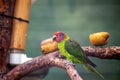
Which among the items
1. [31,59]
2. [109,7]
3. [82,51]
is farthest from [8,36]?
[109,7]

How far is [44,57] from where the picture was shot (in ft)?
2.78

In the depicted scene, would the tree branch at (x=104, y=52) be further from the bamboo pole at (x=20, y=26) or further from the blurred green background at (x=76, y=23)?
the bamboo pole at (x=20, y=26)

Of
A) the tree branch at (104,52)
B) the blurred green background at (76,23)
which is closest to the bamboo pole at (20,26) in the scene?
the blurred green background at (76,23)

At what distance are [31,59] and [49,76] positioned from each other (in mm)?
96

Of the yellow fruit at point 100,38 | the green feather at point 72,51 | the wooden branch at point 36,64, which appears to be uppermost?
the yellow fruit at point 100,38

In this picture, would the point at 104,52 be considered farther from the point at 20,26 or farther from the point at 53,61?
the point at 20,26

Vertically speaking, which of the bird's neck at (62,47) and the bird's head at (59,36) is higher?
the bird's head at (59,36)

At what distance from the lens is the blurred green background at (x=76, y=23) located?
2.89 feet

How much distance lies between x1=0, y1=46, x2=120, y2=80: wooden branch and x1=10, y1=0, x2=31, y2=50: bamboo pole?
7 centimetres

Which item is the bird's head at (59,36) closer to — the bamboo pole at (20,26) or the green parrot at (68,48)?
the green parrot at (68,48)

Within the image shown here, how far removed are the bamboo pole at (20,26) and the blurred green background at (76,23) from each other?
0.07 metres

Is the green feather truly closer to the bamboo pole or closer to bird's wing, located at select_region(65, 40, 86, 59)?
bird's wing, located at select_region(65, 40, 86, 59)

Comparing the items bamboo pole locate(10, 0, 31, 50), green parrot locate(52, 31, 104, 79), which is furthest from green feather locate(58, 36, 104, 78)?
bamboo pole locate(10, 0, 31, 50)

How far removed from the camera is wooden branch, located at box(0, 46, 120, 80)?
2.62ft
